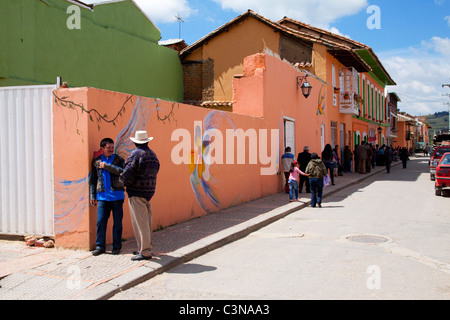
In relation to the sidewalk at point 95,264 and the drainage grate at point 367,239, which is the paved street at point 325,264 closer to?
the drainage grate at point 367,239

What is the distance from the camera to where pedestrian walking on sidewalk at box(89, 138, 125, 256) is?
238 inches

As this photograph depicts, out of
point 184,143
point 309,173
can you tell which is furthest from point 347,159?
point 184,143

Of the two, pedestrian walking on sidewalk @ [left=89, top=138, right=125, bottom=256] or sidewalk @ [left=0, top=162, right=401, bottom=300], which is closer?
sidewalk @ [left=0, top=162, right=401, bottom=300]

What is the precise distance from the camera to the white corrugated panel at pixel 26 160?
6.59 meters

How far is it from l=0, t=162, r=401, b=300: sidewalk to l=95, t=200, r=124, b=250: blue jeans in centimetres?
20

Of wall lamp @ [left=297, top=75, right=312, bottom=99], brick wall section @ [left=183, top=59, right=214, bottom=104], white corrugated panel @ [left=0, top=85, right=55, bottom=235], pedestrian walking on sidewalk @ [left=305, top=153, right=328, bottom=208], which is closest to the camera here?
white corrugated panel @ [left=0, top=85, right=55, bottom=235]

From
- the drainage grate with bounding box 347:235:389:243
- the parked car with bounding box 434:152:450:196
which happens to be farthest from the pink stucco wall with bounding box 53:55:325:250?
the parked car with bounding box 434:152:450:196

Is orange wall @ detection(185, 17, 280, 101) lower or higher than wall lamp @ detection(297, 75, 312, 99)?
higher

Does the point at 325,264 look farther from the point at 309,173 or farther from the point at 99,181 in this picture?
the point at 309,173

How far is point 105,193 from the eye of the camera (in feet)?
19.9

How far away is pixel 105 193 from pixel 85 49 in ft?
29.7

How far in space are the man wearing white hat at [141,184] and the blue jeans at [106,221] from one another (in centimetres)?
39

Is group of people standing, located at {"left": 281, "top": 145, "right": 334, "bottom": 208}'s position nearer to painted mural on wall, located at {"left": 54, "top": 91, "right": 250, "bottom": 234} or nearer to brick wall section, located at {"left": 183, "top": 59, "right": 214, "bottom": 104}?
painted mural on wall, located at {"left": 54, "top": 91, "right": 250, "bottom": 234}

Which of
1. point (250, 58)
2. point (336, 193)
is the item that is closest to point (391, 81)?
point (336, 193)
